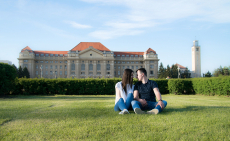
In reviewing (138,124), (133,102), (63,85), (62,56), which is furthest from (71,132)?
(62,56)

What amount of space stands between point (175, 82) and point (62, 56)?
220ft

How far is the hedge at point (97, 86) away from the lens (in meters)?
17.9

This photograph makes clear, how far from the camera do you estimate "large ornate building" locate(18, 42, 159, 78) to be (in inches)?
2955

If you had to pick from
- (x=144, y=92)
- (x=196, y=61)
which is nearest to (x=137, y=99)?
(x=144, y=92)

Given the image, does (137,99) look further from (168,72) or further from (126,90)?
(168,72)

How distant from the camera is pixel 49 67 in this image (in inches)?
3145

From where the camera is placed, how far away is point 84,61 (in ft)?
249

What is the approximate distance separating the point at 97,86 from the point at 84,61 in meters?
56.6

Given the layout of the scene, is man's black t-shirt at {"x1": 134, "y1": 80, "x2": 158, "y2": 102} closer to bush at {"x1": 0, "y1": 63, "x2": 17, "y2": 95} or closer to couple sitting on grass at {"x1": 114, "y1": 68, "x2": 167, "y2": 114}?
couple sitting on grass at {"x1": 114, "y1": 68, "x2": 167, "y2": 114}

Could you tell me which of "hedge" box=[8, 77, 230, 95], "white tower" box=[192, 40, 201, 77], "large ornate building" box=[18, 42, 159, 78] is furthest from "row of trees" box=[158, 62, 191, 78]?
"hedge" box=[8, 77, 230, 95]

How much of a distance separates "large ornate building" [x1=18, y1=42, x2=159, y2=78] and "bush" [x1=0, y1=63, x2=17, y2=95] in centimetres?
5795

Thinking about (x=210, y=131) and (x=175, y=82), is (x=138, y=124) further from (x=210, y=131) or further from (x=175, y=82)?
(x=175, y=82)

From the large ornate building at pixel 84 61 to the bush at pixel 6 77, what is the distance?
58.0 metres

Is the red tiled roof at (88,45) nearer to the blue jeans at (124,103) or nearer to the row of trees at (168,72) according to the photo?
the row of trees at (168,72)
